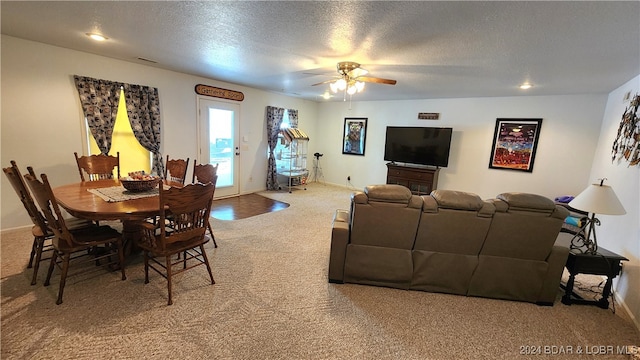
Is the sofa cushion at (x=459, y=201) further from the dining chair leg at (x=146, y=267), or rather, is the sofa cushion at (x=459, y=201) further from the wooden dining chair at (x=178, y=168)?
the wooden dining chair at (x=178, y=168)

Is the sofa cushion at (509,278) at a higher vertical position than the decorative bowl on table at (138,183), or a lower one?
lower

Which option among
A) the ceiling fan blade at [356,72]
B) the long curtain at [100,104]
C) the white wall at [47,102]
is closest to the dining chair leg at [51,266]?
the white wall at [47,102]

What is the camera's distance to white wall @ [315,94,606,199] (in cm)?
430

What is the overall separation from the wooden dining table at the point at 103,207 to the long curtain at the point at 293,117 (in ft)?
14.3

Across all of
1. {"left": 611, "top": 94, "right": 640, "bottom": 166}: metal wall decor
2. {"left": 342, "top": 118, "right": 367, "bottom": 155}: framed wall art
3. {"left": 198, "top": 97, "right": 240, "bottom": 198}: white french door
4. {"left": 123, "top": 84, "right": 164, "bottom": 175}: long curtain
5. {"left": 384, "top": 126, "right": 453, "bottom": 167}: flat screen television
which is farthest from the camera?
{"left": 342, "top": 118, "right": 367, "bottom": 155}: framed wall art

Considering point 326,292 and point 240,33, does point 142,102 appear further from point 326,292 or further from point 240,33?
point 326,292

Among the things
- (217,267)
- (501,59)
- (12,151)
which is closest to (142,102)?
(12,151)

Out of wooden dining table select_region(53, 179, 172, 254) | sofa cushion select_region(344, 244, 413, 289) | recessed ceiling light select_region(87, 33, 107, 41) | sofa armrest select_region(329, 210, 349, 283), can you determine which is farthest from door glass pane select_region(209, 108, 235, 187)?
sofa cushion select_region(344, 244, 413, 289)

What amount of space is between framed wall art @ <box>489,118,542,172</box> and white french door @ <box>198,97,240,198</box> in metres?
5.14

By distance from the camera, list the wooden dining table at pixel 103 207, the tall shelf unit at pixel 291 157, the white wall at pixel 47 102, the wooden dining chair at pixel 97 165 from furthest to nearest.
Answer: the tall shelf unit at pixel 291 157 < the wooden dining chair at pixel 97 165 < the white wall at pixel 47 102 < the wooden dining table at pixel 103 207

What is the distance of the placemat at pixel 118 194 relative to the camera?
232 centimetres

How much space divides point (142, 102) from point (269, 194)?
2884 millimetres

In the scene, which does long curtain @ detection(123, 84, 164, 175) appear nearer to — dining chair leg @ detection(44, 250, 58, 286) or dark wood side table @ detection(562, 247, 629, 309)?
dining chair leg @ detection(44, 250, 58, 286)

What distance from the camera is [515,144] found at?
482 centimetres
